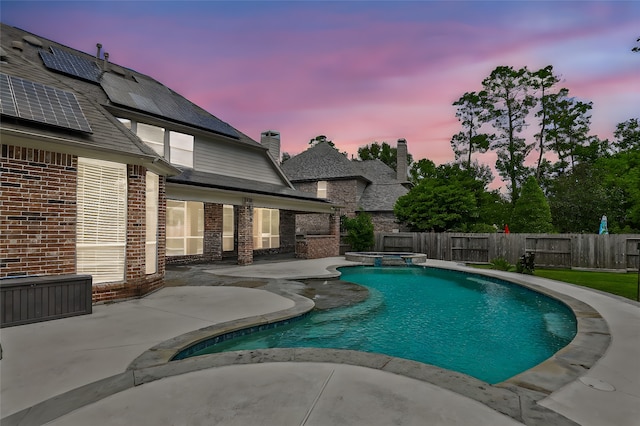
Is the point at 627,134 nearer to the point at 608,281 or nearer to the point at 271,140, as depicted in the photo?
the point at 608,281

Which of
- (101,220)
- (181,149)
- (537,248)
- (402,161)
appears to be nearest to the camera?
(101,220)

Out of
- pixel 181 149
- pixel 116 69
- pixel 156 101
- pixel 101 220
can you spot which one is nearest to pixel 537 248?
pixel 181 149

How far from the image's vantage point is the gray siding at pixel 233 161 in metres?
15.9

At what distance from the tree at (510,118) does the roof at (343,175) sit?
11.8 m

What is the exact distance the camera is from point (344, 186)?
93.7 feet

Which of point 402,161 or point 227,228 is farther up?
point 402,161

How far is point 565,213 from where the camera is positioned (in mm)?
24859

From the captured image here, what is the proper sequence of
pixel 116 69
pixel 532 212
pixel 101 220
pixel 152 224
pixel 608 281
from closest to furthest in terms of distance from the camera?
pixel 101 220
pixel 152 224
pixel 608 281
pixel 116 69
pixel 532 212

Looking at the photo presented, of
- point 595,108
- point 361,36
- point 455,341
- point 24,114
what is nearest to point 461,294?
point 455,341

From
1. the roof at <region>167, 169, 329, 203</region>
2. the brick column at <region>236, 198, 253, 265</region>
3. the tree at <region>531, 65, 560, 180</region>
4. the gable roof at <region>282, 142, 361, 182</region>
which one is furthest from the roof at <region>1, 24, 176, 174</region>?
the tree at <region>531, 65, 560, 180</region>

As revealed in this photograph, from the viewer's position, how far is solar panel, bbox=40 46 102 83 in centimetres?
1305

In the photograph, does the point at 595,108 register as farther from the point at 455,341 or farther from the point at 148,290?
the point at 148,290

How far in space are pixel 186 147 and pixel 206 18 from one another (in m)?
6.42

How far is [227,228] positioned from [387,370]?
53.8ft
